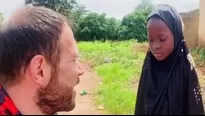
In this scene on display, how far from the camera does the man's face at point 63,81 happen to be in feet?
2.77

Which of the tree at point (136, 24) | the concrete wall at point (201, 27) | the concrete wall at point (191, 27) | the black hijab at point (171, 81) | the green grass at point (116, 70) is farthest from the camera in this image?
the tree at point (136, 24)

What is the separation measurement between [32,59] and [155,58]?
54.8 inches

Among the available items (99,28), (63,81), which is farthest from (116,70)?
(63,81)

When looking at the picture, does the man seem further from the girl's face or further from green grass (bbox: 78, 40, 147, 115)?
green grass (bbox: 78, 40, 147, 115)

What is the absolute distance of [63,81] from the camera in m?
0.86

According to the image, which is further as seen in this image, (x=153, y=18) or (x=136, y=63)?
(x=136, y=63)

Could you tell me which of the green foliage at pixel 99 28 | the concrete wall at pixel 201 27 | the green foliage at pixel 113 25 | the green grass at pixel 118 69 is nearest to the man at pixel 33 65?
the green grass at pixel 118 69

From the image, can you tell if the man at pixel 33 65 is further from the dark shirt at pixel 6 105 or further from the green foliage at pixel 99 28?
the green foliage at pixel 99 28

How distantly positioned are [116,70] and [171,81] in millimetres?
4466

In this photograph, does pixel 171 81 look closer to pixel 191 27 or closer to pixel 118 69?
pixel 118 69

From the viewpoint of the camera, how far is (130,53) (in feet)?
26.0

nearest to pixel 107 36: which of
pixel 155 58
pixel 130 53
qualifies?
pixel 130 53

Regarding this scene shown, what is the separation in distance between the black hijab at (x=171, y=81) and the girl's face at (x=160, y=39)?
3cm

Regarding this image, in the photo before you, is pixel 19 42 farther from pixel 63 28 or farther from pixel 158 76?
pixel 158 76
